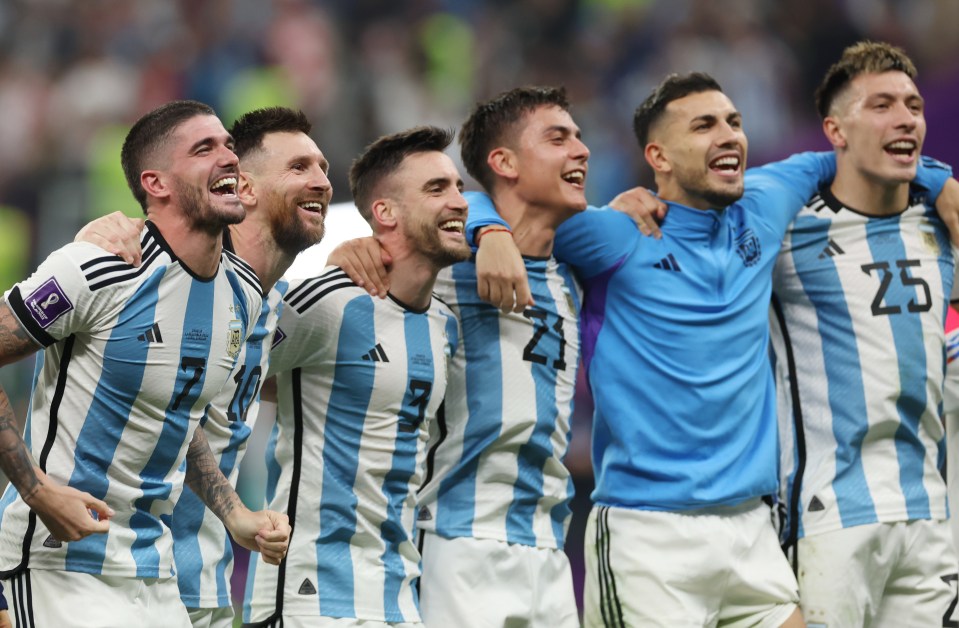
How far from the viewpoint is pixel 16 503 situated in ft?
13.8

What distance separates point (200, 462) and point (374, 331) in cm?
85

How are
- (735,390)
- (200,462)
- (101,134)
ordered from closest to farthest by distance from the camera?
(200,462) < (735,390) < (101,134)

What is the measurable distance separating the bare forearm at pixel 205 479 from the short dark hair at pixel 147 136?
0.78m

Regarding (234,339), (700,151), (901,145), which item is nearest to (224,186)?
(234,339)

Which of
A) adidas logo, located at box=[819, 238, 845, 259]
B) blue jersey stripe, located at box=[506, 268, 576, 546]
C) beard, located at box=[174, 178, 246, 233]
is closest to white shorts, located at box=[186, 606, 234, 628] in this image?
blue jersey stripe, located at box=[506, 268, 576, 546]

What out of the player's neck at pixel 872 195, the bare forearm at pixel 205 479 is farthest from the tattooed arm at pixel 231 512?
the player's neck at pixel 872 195

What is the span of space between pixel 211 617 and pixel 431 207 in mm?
1669

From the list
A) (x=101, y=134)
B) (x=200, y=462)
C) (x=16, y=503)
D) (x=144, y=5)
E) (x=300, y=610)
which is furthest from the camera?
(x=144, y=5)

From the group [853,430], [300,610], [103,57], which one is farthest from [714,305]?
[103,57]

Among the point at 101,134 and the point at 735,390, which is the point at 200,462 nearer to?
the point at 735,390

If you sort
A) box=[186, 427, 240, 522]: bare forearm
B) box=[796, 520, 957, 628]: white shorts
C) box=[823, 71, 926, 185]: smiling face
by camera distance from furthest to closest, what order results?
box=[823, 71, 926, 185]: smiling face → box=[796, 520, 957, 628]: white shorts → box=[186, 427, 240, 522]: bare forearm

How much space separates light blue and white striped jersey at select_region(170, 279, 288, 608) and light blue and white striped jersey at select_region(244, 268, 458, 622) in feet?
0.48

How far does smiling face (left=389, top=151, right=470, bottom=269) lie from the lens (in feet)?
17.3

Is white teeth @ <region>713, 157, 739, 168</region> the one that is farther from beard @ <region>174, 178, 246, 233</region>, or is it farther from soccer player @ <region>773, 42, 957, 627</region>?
beard @ <region>174, 178, 246, 233</region>
